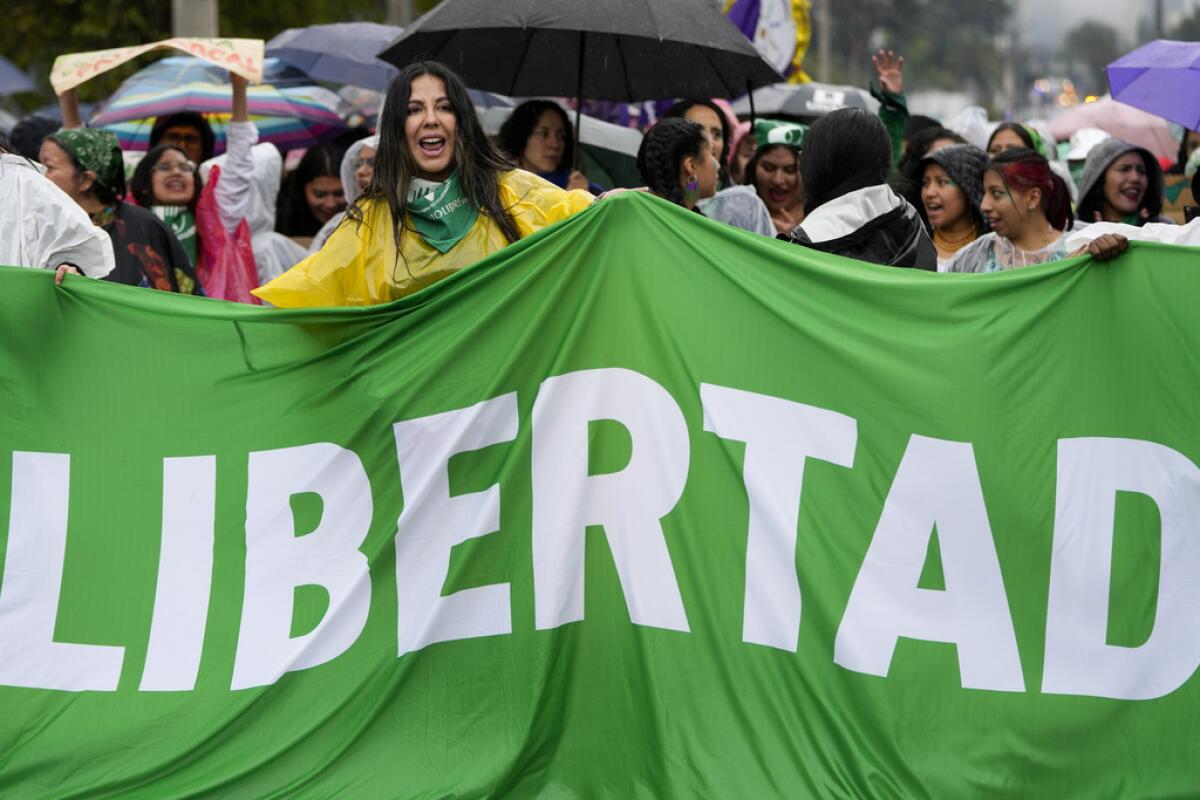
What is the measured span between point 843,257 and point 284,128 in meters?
6.87

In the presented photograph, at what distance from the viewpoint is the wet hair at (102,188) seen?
6953 millimetres

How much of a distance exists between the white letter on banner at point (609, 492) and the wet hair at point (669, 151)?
74.2 inches

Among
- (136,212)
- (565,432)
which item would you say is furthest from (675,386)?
(136,212)

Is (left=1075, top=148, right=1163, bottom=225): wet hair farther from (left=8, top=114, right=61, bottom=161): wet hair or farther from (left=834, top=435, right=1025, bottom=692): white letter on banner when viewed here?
(left=8, top=114, right=61, bottom=161): wet hair

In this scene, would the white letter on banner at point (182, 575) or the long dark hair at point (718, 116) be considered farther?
the long dark hair at point (718, 116)

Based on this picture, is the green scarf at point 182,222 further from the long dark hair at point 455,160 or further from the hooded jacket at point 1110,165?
the hooded jacket at point 1110,165

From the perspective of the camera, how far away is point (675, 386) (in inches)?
200

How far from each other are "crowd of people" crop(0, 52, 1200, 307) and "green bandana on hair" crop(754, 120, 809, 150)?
0.02 m

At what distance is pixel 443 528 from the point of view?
517 centimetres

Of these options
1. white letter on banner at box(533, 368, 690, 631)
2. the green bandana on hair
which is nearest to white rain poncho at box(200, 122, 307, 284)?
the green bandana on hair

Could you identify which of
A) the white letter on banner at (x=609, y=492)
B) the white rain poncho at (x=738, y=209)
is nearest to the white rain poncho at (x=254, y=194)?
the white rain poncho at (x=738, y=209)

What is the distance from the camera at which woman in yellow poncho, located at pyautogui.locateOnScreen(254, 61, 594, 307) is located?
5.49 metres

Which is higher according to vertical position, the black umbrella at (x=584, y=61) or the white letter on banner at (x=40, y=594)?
the black umbrella at (x=584, y=61)

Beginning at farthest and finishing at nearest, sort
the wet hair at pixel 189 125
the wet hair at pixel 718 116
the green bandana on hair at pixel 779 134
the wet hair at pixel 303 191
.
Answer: the wet hair at pixel 303 191 → the wet hair at pixel 189 125 → the wet hair at pixel 718 116 → the green bandana on hair at pixel 779 134
